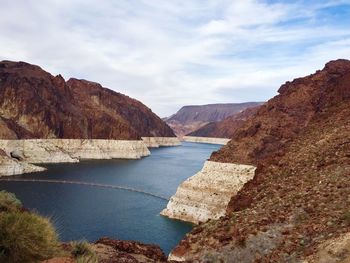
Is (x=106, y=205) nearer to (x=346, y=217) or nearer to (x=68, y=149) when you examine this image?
(x=346, y=217)

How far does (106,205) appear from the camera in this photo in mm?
58156

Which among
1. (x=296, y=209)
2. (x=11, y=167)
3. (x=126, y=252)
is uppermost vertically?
(x=296, y=209)

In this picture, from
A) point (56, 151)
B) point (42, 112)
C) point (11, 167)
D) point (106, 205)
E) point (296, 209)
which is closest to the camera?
point (296, 209)

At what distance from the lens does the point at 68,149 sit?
136875mm

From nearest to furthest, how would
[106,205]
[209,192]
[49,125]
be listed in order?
[209,192] < [106,205] < [49,125]

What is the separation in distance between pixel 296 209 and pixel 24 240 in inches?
567

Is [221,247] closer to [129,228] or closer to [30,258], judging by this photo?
[30,258]

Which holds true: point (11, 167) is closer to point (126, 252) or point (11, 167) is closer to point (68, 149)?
point (68, 149)

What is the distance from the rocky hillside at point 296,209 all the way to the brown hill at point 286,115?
5.16 metres

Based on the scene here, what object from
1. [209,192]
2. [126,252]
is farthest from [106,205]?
[126,252]

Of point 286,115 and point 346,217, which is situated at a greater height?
point 286,115

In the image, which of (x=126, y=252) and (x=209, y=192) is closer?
(x=126, y=252)

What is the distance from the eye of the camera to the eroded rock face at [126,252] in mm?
14250

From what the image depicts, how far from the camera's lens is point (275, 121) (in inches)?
2026
